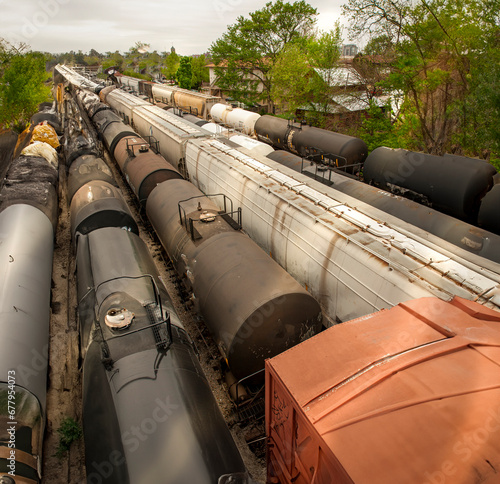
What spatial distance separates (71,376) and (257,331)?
20.8 feet

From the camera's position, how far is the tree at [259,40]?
4419 cm

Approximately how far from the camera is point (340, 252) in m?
8.22

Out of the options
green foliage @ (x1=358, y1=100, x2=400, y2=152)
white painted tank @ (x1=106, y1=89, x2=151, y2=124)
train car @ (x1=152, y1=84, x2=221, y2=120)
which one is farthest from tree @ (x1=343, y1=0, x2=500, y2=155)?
white painted tank @ (x1=106, y1=89, x2=151, y2=124)

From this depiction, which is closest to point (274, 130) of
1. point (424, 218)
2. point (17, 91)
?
point (424, 218)

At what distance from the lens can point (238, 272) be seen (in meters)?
7.66

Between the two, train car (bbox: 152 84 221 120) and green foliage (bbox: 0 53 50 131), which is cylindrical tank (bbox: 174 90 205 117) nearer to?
train car (bbox: 152 84 221 120)

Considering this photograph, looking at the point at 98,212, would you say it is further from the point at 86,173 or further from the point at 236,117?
the point at 236,117

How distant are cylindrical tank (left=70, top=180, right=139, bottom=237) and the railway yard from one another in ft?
0.23

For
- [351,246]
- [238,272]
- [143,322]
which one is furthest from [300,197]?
[143,322]

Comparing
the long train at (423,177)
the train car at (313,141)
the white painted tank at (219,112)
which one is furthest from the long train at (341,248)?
the white painted tank at (219,112)

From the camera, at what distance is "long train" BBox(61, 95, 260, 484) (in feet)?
14.8

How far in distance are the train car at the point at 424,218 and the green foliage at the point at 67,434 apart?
9.74 m

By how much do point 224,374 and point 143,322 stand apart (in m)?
3.64

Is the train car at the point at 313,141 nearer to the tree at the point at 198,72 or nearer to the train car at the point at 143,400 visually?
the train car at the point at 143,400
